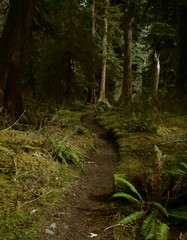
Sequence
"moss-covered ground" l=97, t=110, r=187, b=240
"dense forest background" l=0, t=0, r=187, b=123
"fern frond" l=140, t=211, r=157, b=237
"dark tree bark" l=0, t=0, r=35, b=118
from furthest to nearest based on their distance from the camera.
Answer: "dense forest background" l=0, t=0, r=187, b=123
"dark tree bark" l=0, t=0, r=35, b=118
"moss-covered ground" l=97, t=110, r=187, b=240
"fern frond" l=140, t=211, r=157, b=237

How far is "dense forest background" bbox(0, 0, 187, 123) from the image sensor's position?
786 cm

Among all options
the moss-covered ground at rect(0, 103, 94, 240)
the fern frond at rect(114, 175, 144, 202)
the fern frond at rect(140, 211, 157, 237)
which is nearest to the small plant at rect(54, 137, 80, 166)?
the moss-covered ground at rect(0, 103, 94, 240)

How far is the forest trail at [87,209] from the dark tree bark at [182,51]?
597 centimetres

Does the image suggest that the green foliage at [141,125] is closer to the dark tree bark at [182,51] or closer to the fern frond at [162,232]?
the dark tree bark at [182,51]

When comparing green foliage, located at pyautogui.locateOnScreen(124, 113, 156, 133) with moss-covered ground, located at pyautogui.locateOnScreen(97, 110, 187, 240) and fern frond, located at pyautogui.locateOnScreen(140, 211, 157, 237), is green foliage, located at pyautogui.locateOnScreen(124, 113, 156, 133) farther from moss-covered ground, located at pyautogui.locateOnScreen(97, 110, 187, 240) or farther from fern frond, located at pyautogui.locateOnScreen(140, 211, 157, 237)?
fern frond, located at pyautogui.locateOnScreen(140, 211, 157, 237)

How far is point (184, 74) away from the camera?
37.2 feet

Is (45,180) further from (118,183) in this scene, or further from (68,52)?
(68,52)

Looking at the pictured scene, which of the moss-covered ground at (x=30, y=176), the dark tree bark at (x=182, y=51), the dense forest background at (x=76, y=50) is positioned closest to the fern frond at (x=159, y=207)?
the moss-covered ground at (x=30, y=176)

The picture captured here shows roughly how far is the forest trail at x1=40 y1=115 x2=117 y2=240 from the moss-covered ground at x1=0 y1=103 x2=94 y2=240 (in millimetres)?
164

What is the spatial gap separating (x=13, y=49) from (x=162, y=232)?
5.65 m

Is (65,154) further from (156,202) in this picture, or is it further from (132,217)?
(132,217)

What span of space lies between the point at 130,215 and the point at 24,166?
2068mm

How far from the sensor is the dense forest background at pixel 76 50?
7.86 meters

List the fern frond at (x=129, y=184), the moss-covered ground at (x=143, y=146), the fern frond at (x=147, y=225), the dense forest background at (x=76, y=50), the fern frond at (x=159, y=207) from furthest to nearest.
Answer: the dense forest background at (x=76, y=50)
the moss-covered ground at (x=143, y=146)
the fern frond at (x=129, y=184)
the fern frond at (x=159, y=207)
the fern frond at (x=147, y=225)
